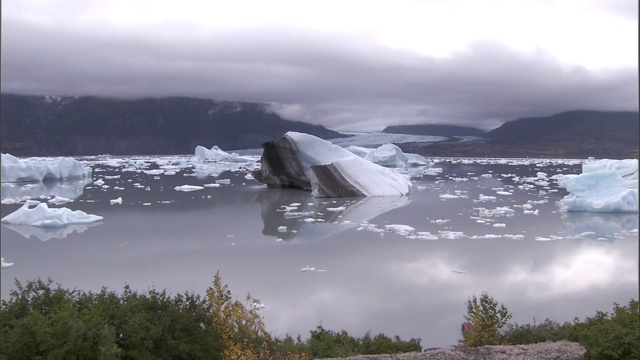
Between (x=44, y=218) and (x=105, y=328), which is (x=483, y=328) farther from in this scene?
(x=44, y=218)

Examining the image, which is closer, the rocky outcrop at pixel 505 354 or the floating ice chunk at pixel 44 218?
the rocky outcrop at pixel 505 354

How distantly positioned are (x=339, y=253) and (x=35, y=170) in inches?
812

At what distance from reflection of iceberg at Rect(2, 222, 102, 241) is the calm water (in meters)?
0.04

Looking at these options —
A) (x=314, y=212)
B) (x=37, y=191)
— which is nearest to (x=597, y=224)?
(x=314, y=212)

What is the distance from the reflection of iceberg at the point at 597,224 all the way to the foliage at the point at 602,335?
22.4 ft

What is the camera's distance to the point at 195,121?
388 feet

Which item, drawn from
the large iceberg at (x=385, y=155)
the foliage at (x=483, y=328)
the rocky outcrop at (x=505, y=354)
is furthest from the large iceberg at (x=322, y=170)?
the large iceberg at (x=385, y=155)

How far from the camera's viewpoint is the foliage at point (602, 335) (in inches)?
154

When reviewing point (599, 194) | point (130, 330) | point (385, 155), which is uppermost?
point (385, 155)

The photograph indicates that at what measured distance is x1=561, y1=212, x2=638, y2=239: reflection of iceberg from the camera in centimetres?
1173

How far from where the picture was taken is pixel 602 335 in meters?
4.16

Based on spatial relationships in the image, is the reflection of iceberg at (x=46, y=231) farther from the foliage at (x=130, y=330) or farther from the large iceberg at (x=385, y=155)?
the large iceberg at (x=385, y=155)

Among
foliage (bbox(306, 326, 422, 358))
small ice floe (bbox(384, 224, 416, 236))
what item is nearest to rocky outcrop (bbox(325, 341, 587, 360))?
foliage (bbox(306, 326, 422, 358))

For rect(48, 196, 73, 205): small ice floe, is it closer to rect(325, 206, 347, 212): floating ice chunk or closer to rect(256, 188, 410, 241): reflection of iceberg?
rect(256, 188, 410, 241): reflection of iceberg
